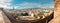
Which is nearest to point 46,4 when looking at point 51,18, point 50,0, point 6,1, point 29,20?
point 50,0

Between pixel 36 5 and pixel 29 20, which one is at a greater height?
pixel 36 5

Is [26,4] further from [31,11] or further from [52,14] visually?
[52,14]

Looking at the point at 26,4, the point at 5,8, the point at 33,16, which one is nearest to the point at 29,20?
the point at 33,16

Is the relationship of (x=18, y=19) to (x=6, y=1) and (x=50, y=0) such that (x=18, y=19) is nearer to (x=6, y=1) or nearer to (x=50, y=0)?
(x=6, y=1)

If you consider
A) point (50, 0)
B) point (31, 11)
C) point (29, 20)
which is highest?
point (50, 0)

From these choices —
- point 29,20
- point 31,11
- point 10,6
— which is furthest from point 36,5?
point 10,6

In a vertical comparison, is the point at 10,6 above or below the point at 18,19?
above

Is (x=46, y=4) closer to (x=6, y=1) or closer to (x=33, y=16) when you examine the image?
(x=33, y=16)
